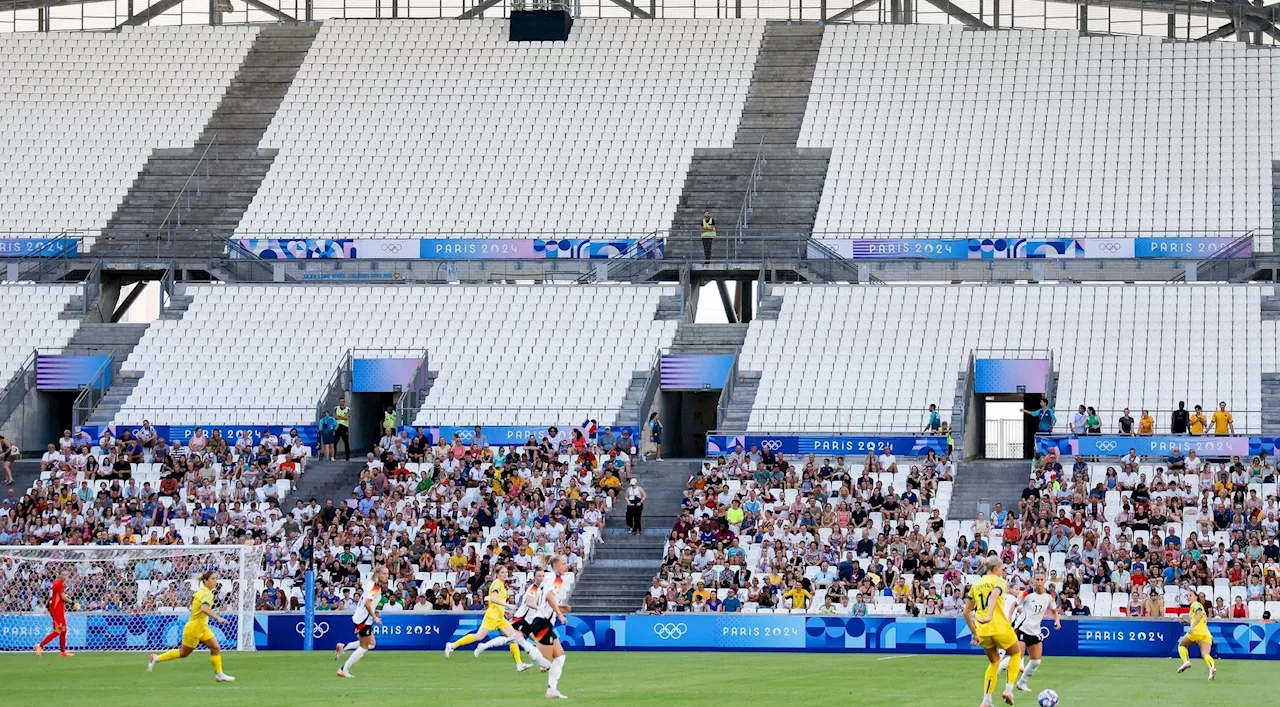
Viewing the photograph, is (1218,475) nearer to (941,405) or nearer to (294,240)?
(941,405)

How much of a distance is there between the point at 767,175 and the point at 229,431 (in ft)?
61.1

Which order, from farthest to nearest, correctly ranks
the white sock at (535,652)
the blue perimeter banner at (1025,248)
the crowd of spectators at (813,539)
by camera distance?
1. the blue perimeter banner at (1025,248)
2. the crowd of spectators at (813,539)
3. the white sock at (535,652)

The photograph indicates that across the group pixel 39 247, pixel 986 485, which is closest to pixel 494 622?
pixel 986 485

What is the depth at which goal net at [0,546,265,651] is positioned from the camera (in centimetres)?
3541

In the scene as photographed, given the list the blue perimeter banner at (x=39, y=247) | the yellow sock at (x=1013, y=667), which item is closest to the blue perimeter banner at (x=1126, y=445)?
the yellow sock at (x=1013, y=667)

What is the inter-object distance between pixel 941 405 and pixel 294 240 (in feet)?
67.0

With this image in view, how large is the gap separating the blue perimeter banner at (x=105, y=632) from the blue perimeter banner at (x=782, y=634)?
37cm

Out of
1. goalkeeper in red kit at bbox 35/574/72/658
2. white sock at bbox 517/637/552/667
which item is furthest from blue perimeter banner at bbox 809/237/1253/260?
white sock at bbox 517/637/552/667

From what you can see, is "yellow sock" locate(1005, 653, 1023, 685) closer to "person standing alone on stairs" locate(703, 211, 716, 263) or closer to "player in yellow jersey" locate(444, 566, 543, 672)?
"player in yellow jersey" locate(444, 566, 543, 672)

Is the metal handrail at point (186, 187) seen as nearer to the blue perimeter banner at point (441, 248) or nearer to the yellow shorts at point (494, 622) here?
the blue perimeter banner at point (441, 248)

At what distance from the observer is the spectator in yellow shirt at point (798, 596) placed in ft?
119

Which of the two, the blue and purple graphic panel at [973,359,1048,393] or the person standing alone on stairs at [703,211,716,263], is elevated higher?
the person standing alone on stairs at [703,211,716,263]

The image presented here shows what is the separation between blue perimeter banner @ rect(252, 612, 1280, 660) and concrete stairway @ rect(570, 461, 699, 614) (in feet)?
9.22

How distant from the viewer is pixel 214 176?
5997 centimetres
